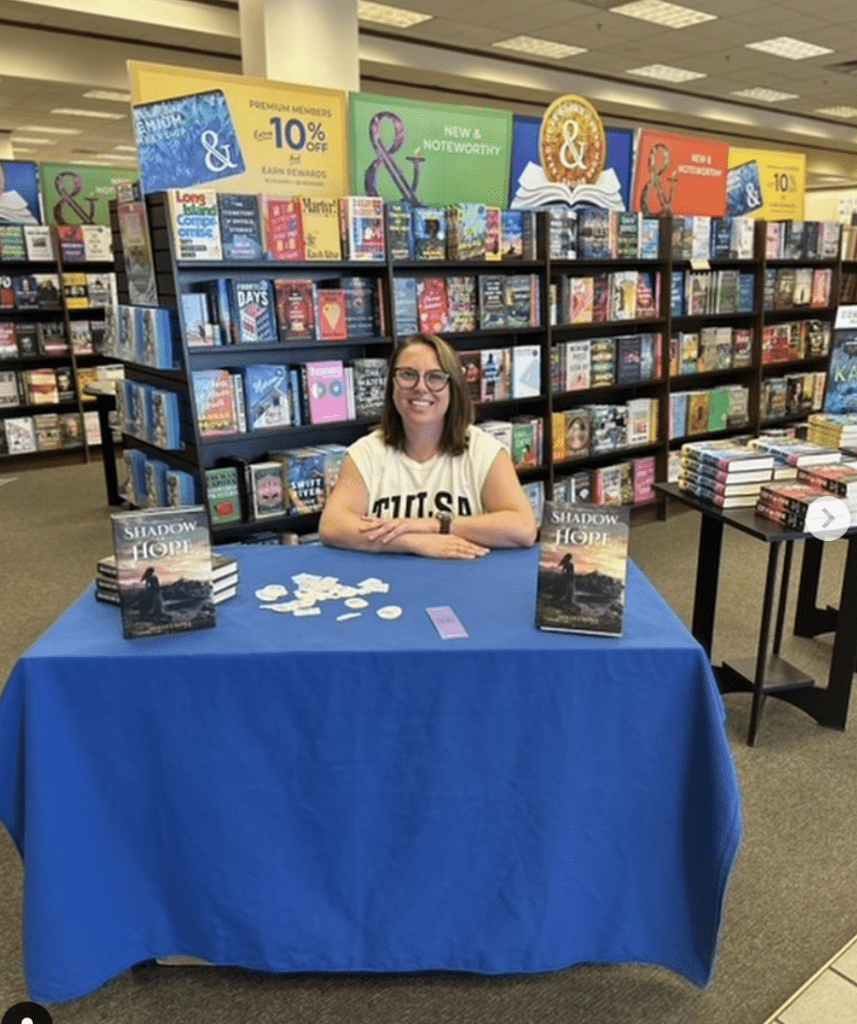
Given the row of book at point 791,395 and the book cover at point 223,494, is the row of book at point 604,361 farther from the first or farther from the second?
the book cover at point 223,494

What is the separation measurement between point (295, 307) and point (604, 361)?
7.28 ft

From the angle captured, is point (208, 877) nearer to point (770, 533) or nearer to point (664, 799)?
point (664, 799)

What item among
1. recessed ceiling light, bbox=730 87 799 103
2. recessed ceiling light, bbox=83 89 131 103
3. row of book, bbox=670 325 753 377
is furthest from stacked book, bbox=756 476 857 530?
recessed ceiling light, bbox=730 87 799 103

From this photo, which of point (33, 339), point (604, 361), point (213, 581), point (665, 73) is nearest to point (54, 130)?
point (33, 339)

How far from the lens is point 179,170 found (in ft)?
12.3

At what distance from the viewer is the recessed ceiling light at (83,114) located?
11.1 m

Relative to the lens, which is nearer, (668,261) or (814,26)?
(668,261)

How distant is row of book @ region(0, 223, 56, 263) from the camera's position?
7062 mm

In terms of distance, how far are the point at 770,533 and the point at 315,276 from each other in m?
2.63

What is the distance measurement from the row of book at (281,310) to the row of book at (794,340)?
3377 millimetres

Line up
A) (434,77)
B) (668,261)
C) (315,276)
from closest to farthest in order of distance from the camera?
(315,276)
(668,261)
(434,77)

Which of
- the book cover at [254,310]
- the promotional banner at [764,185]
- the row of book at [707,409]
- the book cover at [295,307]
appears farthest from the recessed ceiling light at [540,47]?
the book cover at [254,310]

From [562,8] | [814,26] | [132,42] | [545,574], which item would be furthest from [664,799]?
[814,26]

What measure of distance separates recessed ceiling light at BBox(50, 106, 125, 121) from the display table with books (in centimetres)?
1112
